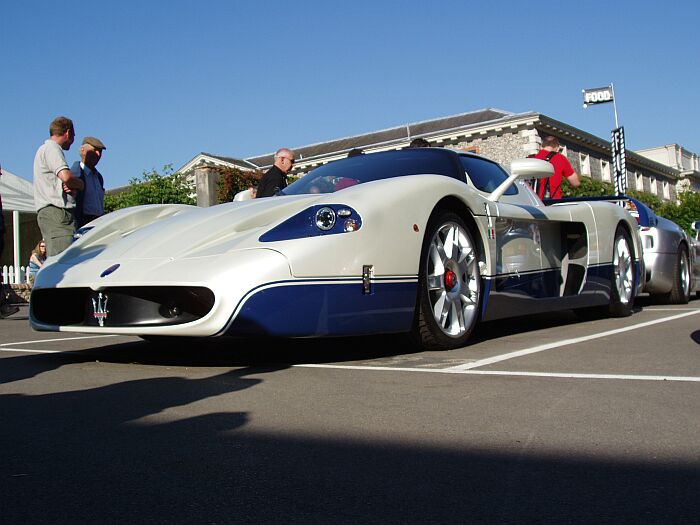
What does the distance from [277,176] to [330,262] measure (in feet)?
12.7

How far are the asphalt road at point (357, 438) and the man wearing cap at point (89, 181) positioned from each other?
9.29 feet

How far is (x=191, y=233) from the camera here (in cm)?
Answer: 450

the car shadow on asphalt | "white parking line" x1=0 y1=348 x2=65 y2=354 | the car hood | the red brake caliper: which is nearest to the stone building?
"white parking line" x1=0 y1=348 x2=65 y2=354

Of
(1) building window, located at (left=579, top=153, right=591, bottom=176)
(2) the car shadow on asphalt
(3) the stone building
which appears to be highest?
(3) the stone building

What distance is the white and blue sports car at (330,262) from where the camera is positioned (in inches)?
156

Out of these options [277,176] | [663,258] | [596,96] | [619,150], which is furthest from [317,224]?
[596,96]

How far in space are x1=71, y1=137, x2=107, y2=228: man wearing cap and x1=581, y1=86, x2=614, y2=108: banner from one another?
33322 mm

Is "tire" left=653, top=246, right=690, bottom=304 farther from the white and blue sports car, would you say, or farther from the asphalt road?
the asphalt road

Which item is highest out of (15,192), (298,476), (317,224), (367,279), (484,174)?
(15,192)

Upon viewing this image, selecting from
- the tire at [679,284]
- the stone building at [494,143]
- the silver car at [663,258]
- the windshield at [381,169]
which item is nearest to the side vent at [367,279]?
the windshield at [381,169]

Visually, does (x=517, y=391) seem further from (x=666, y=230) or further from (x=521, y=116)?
(x=521, y=116)

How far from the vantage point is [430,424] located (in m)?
2.73

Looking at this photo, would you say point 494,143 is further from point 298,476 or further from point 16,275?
point 298,476

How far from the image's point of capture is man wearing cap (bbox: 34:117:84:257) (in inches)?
268
